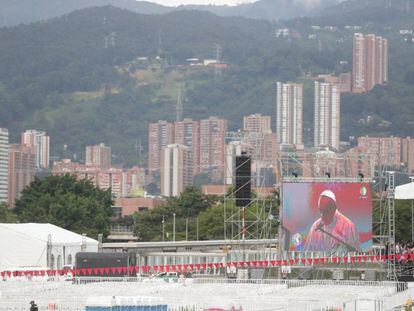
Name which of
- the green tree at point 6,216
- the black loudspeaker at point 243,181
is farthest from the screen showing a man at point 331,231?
the green tree at point 6,216

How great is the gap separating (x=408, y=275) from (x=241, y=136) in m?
13.9

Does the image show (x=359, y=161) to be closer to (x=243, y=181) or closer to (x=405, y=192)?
(x=243, y=181)

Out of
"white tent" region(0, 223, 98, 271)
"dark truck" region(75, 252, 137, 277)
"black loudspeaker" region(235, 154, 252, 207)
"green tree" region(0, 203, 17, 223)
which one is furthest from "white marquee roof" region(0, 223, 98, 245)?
"green tree" region(0, 203, 17, 223)

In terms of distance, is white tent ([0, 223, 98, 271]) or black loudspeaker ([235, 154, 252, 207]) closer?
black loudspeaker ([235, 154, 252, 207])

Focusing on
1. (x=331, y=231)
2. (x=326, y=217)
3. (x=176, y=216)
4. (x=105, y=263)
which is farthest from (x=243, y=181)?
(x=176, y=216)

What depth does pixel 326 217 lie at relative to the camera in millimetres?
47438

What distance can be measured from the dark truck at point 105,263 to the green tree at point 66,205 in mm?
29990

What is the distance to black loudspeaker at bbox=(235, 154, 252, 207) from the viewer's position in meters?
48.2

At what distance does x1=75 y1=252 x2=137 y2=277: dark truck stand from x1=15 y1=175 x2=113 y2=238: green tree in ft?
98.4

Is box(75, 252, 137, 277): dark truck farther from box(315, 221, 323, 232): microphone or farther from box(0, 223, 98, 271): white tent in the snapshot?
box(315, 221, 323, 232): microphone

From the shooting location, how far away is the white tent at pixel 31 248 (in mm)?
49350

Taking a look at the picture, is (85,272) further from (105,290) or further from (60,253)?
(105,290)

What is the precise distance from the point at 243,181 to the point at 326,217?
3.25m

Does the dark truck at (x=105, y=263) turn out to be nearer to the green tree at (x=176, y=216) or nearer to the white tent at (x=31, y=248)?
the white tent at (x=31, y=248)
